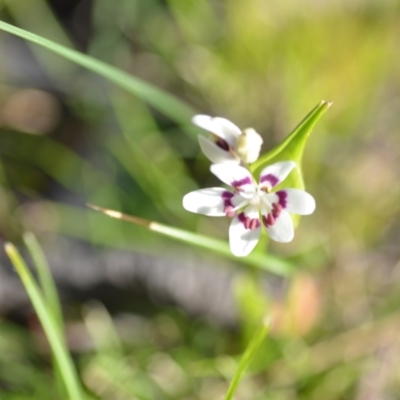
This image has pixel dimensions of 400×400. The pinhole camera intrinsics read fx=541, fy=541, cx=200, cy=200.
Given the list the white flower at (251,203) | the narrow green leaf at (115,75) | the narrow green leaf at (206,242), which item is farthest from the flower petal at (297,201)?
the narrow green leaf at (115,75)

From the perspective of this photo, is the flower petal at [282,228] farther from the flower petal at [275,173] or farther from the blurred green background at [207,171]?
the blurred green background at [207,171]

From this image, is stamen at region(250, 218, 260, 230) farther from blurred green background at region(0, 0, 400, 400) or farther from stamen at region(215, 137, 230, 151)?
blurred green background at region(0, 0, 400, 400)

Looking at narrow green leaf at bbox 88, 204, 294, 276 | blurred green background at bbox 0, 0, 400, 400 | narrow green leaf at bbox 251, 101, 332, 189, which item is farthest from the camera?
blurred green background at bbox 0, 0, 400, 400

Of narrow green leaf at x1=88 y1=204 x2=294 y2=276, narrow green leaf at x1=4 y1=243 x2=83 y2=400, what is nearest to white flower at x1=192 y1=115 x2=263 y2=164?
narrow green leaf at x1=88 y1=204 x2=294 y2=276

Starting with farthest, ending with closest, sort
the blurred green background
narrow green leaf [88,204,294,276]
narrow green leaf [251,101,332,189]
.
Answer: the blurred green background, narrow green leaf [88,204,294,276], narrow green leaf [251,101,332,189]

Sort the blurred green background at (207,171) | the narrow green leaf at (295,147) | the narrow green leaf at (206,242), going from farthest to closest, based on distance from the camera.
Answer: the blurred green background at (207,171) < the narrow green leaf at (206,242) < the narrow green leaf at (295,147)

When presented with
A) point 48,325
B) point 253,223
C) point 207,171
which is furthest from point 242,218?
point 207,171
